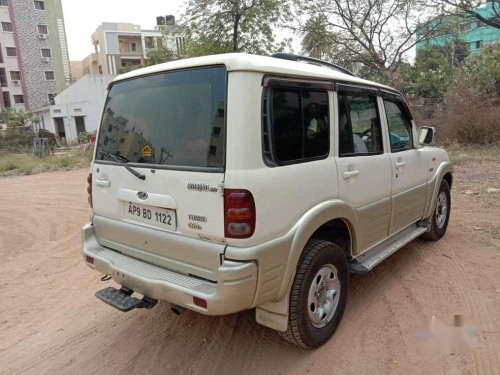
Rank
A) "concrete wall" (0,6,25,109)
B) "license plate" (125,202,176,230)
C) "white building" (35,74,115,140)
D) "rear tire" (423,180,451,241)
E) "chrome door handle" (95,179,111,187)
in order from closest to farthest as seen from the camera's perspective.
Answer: "license plate" (125,202,176,230), "chrome door handle" (95,179,111,187), "rear tire" (423,180,451,241), "white building" (35,74,115,140), "concrete wall" (0,6,25,109)

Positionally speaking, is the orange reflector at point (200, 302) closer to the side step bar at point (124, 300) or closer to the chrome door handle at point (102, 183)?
the side step bar at point (124, 300)

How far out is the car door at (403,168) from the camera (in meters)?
3.71

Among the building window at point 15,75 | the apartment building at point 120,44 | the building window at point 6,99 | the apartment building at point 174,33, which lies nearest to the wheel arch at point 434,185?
the apartment building at point 174,33

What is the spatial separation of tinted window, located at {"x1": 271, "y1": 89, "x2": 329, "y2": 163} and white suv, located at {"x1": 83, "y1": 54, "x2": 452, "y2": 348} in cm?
1

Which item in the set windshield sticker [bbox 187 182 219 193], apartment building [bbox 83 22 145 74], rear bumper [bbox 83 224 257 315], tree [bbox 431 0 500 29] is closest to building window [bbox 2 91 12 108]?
apartment building [bbox 83 22 145 74]

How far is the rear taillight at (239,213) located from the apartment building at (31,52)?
4621cm

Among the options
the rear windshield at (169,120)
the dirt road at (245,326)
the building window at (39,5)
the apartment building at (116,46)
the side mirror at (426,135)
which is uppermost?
the building window at (39,5)

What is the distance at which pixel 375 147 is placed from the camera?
3471mm

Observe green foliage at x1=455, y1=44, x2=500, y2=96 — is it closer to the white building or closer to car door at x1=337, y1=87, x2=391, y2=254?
car door at x1=337, y1=87, x2=391, y2=254

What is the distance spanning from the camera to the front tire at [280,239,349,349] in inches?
102

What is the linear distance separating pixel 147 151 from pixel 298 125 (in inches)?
41.6

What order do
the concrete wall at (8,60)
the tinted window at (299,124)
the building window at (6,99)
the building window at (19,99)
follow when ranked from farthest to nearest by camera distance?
the building window at (19,99), the building window at (6,99), the concrete wall at (8,60), the tinted window at (299,124)

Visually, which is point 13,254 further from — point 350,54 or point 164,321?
point 350,54

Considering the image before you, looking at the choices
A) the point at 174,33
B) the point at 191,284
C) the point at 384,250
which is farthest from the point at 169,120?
the point at 174,33
